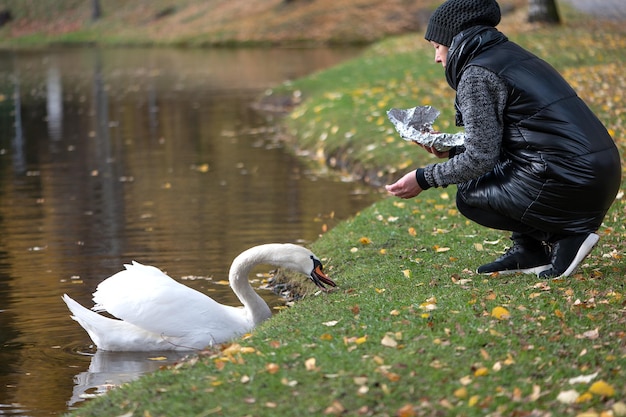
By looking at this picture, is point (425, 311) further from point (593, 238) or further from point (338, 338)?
point (593, 238)

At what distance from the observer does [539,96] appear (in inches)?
239

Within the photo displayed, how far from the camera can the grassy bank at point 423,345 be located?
15.8 ft

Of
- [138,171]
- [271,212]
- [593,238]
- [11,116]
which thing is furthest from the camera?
[11,116]

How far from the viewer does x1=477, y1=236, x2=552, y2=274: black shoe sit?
6770 mm

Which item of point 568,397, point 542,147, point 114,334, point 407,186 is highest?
point 542,147

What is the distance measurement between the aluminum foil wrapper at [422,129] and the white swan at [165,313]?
129 centimetres

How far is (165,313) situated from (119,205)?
559cm

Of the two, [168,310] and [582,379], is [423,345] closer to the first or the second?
[582,379]

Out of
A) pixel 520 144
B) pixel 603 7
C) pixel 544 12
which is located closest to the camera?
pixel 520 144

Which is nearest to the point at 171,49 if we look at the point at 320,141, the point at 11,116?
the point at 11,116

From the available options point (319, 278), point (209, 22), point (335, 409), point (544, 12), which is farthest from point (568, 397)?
point (209, 22)

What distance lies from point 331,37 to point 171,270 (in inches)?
1227

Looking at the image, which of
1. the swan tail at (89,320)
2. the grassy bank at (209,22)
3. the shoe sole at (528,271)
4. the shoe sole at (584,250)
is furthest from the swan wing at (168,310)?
the grassy bank at (209,22)

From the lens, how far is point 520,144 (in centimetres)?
624
